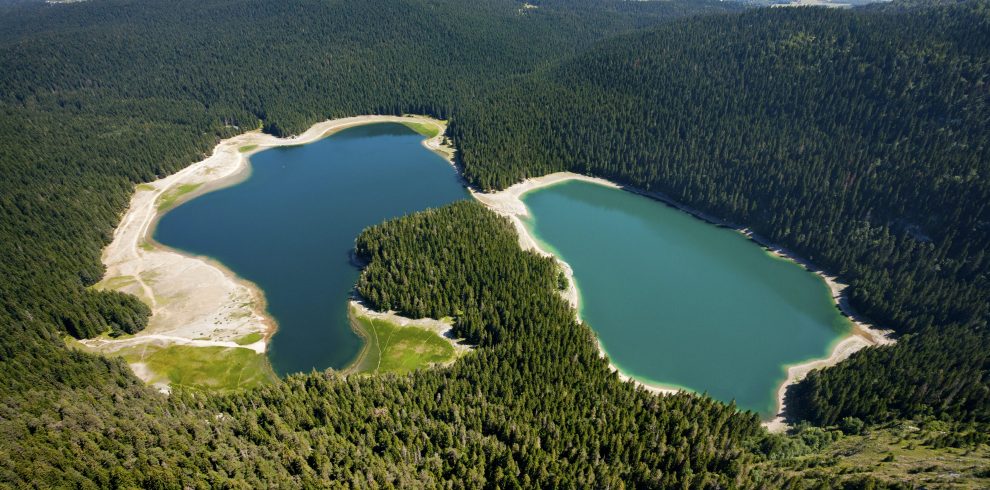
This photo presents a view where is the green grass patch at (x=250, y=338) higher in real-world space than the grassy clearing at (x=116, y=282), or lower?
lower

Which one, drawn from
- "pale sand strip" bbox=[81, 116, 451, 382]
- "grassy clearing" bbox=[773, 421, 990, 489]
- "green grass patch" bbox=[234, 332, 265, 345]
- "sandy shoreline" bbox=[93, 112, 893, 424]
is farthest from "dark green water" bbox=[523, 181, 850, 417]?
"pale sand strip" bbox=[81, 116, 451, 382]

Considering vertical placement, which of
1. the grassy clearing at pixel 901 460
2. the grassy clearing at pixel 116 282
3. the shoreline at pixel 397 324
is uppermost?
the grassy clearing at pixel 901 460

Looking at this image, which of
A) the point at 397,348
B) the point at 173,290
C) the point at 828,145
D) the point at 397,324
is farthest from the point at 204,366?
the point at 828,145

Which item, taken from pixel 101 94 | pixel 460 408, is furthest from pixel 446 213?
pixel 101 94

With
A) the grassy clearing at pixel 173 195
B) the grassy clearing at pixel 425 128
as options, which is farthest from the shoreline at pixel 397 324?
the grassy clearing at pixel 425 128

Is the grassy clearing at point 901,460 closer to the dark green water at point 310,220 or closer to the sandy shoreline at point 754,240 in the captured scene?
the sandy shoreline at point 754,240

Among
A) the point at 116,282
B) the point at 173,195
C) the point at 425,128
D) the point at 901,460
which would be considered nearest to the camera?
the point at 901,460

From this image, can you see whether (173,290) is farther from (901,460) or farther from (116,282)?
(901,460)
